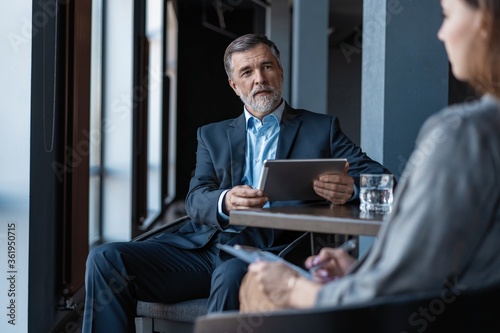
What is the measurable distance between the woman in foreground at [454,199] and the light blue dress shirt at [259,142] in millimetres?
1596

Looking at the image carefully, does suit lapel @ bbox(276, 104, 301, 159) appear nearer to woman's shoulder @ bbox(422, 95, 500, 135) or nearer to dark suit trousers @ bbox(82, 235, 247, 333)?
dark suit trousers @ bbox(82, 235, 247, 333)

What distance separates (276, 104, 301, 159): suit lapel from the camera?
293 centimetres

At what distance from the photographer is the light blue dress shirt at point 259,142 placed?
296 centimetres

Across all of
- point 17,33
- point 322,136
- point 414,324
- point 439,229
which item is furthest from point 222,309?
point 17,33

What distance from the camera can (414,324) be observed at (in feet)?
4.33

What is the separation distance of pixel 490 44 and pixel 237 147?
5.83ft

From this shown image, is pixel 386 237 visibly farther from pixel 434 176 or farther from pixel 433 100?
pixel 433 100

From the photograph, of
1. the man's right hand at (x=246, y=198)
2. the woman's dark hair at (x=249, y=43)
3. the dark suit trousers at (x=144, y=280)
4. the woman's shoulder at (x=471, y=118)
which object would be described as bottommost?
the dark suit trousers at (x=144, y=280)

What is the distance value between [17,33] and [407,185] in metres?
2.56

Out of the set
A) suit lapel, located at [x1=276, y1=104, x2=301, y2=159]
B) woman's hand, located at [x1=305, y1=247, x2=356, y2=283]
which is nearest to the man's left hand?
suit lapel, located at [x1=276, y1=104, x2=301, y2=159]

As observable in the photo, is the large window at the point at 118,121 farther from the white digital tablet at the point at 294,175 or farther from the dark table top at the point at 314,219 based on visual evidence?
the dark table top at the point at 314,219

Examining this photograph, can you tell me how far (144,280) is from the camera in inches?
106

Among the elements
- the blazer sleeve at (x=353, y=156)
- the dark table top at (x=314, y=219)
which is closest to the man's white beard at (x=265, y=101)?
the blazer sleeve at (x=353, y=156)

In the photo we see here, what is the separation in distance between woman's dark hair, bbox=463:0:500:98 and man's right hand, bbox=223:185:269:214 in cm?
120
